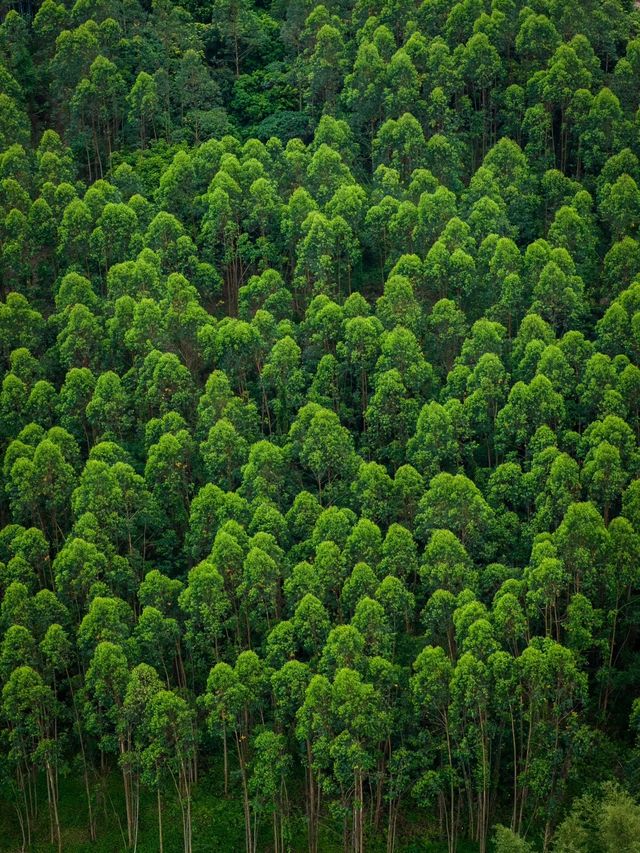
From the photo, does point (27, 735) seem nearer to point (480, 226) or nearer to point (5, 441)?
point (5, 441)

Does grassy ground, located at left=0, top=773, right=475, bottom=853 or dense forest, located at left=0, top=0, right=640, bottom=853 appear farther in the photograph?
grassy ground, located at left=0, top=773, right=475, bottom=853

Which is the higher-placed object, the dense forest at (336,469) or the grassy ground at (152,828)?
the dense forest at (336,469)

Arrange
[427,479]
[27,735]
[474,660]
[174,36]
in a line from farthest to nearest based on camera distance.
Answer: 1. [174,36]
2. [427,479]
3. [27,735]
4. [474,660]

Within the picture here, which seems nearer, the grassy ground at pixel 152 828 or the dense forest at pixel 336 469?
the dense forest at pixel 336 469

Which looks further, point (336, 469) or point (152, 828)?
point (336, 469)

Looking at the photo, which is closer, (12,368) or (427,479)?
(427,479)

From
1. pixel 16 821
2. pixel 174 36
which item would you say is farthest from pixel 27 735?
pixel 174 36

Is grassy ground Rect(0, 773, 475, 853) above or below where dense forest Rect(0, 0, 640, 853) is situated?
below

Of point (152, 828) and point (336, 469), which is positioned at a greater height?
point (336, 469)
